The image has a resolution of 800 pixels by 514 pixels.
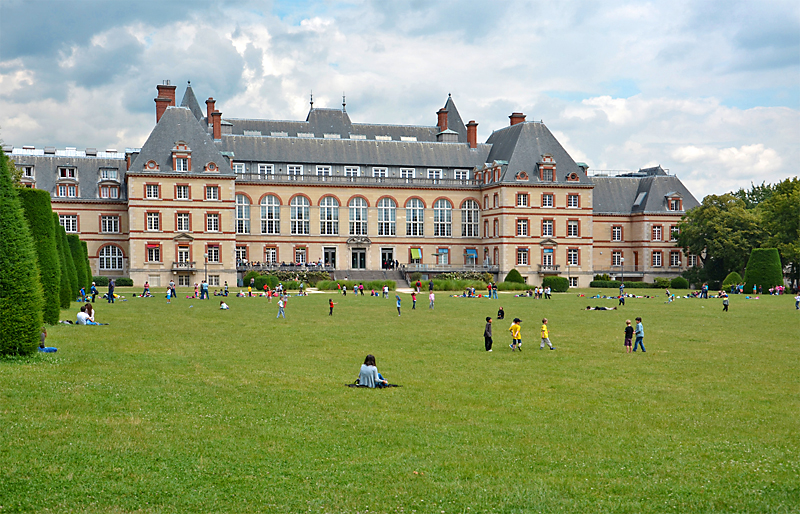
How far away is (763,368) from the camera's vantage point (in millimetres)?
24828

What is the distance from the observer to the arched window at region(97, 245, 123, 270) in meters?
87.9

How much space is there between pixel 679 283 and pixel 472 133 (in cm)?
3104

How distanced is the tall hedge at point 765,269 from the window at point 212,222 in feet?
181

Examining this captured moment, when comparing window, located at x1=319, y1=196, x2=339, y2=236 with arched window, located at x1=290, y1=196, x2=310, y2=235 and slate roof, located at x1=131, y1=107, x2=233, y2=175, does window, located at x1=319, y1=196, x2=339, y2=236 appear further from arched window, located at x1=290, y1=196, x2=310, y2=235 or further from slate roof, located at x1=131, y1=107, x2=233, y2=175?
slate roof, located at x1=131, y1=107, x2=233, y2=175

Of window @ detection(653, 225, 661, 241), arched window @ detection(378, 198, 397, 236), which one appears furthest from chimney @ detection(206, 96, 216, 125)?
window @ detection(653, 225, 661, 241)

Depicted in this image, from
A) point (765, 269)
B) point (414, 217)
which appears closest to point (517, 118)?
point (414, 217)

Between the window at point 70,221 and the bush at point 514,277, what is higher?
the window at point 70,221

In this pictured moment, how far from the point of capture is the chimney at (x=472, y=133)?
3890 inches

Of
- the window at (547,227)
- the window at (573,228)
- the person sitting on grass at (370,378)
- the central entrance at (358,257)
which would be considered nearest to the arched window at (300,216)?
the central entrance at (358,257)

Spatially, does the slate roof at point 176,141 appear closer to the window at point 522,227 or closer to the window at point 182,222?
the window at point 182,222

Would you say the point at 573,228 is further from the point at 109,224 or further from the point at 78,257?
the point at 78,257

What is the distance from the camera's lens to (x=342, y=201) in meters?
92.6

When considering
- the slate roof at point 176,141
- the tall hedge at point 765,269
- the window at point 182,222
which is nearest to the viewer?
the tall hedge at point 765,269

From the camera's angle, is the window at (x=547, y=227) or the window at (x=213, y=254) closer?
the window at (x=213, y=254)
